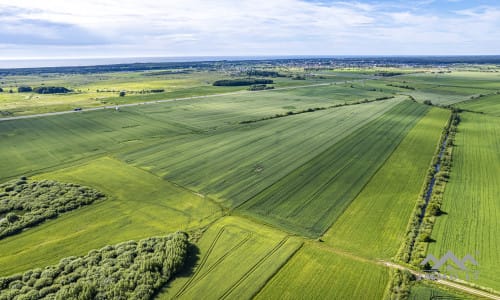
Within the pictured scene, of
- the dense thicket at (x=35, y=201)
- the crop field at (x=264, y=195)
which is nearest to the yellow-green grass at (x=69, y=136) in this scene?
the crop field at (x=264, y=195)

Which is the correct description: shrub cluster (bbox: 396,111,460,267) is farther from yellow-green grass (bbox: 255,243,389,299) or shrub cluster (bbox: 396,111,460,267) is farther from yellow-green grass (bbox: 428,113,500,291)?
yellow-green grass (bbox: 255,243,389,299)

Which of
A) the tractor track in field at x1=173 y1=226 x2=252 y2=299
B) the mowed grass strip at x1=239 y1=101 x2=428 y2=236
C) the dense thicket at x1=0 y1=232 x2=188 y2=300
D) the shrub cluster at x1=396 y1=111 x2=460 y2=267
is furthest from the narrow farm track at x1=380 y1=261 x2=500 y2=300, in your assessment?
the dense thicket at x1=0 y1=232 x2=188 y2=300

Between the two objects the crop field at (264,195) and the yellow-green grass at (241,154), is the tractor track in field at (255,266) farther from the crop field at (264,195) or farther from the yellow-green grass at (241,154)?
the yellow-green grass at (241,154)

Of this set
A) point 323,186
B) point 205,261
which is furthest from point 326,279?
point 323,186

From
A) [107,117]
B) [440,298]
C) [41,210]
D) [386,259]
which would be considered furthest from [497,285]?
[107,117]

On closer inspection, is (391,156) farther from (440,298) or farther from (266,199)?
(440,298)

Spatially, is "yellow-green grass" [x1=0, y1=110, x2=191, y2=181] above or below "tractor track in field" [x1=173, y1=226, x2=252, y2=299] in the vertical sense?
above
